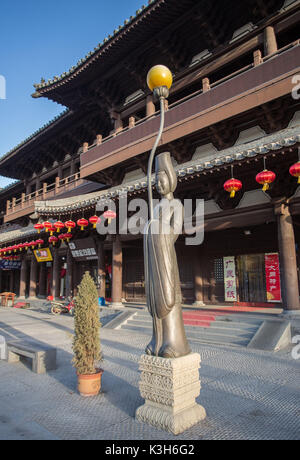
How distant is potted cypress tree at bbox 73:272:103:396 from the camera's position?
3.99 meters

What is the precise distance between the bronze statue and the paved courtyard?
31.0 inches

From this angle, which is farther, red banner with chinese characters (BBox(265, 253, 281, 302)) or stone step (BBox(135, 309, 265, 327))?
red banner with chinese characters (BBox(265, 253, 281, 302))

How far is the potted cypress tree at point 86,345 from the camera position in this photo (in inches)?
157

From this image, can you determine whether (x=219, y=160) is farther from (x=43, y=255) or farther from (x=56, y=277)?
(x=43, y=255)

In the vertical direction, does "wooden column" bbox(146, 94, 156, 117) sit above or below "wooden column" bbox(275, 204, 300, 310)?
above

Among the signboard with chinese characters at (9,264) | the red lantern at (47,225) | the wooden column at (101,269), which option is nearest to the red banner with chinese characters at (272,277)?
the wooden column at (101,269)

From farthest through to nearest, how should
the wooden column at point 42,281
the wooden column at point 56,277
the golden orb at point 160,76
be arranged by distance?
1. the wooden column at point 42,281
2. the wooden column at point 56,277
3. the golden orb at point 160,76

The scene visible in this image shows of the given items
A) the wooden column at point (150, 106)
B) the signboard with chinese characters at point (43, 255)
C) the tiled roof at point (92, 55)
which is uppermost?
the tiled roof at point (92, 55)

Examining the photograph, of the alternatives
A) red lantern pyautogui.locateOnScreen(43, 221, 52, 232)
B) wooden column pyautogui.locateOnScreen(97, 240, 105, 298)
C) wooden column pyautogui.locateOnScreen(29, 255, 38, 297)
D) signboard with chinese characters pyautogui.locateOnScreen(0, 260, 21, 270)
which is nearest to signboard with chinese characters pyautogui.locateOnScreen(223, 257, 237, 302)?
wooden column pyautogui.locateOnScreen(97, 240, 105, 298)

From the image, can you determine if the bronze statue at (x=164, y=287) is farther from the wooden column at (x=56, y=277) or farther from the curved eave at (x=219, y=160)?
the wooden column at (x=56, y=277)

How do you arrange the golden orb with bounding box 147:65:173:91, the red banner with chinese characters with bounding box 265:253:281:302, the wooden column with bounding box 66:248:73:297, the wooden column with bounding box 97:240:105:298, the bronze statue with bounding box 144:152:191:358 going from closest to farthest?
the bronze statue with bounding box 144:152:191:358
the golden orb with bounding box 147:65:173:91
the red banner with chinese characters with bounding box 265:253:281:302
the wooden column with bounding box 97:240:105:298
the wooden column with bounding box 66:248:73:297

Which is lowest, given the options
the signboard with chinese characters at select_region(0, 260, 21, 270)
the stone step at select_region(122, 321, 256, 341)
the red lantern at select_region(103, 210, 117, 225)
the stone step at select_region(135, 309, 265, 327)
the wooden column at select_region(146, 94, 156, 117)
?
the stone step at select_region(122, 321, 256, 341)

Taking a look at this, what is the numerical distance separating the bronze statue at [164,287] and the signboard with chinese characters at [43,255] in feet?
48.8

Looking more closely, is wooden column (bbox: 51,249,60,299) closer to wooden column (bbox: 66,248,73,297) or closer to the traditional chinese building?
wooden column (bbox: 66,248,73,297)
